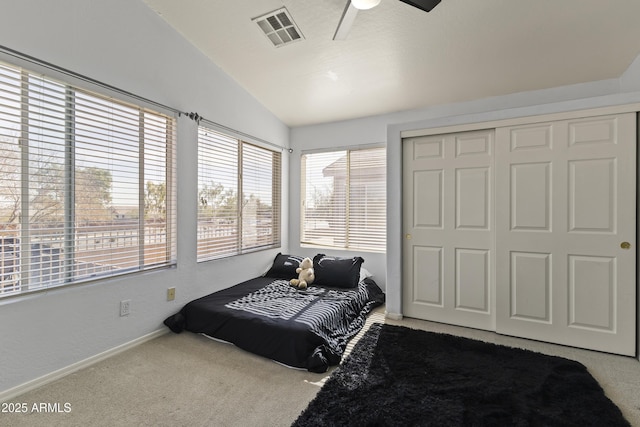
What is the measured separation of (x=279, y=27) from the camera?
261cm

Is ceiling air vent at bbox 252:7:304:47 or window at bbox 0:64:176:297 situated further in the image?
ceiling air vent at bbox 252:7:304:47

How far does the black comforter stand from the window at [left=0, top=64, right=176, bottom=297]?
0.68 metres

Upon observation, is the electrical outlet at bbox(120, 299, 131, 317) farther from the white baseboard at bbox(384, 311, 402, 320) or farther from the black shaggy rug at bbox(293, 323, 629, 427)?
the white baseboard at bbox(384, 311, 402, 320)

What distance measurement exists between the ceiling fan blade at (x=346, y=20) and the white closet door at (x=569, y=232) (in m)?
1.71

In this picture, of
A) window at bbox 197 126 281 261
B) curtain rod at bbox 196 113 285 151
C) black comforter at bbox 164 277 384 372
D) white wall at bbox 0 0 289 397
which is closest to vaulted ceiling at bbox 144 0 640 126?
white wall at bbox 0 0 289 397

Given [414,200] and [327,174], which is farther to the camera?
[327,174]

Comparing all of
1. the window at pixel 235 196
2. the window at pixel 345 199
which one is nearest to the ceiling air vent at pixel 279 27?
the window at pixel 235 196

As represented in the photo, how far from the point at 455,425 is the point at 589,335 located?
1.77m

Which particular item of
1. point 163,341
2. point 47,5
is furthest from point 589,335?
point 47,5

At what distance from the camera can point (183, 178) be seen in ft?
9.68

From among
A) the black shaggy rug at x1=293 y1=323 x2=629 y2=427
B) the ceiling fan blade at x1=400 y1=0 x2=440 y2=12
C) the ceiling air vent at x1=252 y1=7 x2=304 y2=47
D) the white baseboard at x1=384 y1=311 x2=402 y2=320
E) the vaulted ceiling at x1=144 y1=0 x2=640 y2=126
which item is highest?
the ceiling air vent at x1=252 y1=7 x2=304 y2=47

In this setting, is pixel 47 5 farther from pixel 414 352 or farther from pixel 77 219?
pixel 414 352

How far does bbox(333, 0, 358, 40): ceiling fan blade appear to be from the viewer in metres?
1.94

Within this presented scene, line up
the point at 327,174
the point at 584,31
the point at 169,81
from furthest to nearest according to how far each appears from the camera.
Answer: the point at 327,174 → the point at 169,81 → the point at 584,31
